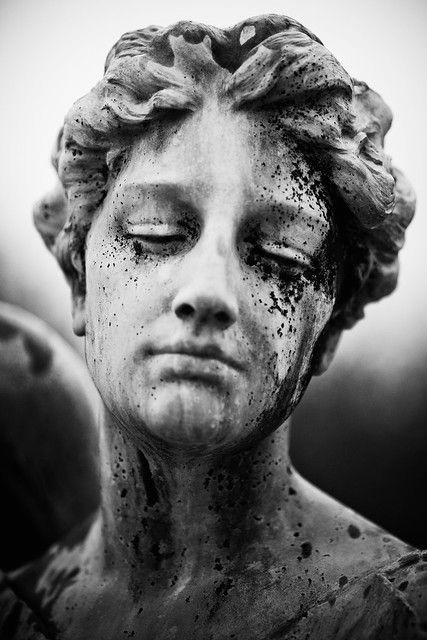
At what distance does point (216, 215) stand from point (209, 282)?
0.16 meters

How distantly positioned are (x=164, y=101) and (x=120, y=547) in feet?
3.68

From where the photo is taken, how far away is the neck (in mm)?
1918

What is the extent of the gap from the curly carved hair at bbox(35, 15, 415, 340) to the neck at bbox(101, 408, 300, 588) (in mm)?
579

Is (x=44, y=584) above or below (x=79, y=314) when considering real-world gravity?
below

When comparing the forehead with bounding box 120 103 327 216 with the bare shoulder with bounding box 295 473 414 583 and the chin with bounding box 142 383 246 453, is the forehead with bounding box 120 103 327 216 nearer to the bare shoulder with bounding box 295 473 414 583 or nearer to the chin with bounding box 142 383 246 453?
the chin with bounding box 142 383 246 453

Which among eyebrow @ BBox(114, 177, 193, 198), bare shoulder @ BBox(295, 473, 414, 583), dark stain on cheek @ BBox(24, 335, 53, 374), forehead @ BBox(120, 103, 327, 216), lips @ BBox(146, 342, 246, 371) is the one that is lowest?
dark stain on cheek @ BBox(24, 335, 53, 374)

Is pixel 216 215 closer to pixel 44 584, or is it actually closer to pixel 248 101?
pixel 248 101

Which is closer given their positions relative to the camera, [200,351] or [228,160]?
[200,351]

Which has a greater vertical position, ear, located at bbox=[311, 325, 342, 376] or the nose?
the nose

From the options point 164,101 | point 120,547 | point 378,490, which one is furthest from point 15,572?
point 378,490

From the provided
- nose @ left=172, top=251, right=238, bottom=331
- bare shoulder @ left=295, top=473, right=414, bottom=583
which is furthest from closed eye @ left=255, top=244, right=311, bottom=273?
bare shoulder @ left=295, top=473, right=414, bottom=583

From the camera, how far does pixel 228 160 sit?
1725mm

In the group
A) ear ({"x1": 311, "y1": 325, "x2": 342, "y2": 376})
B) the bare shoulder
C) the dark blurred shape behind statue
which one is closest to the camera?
the bare shoulder

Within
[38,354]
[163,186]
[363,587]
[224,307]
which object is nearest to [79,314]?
[163,186]
